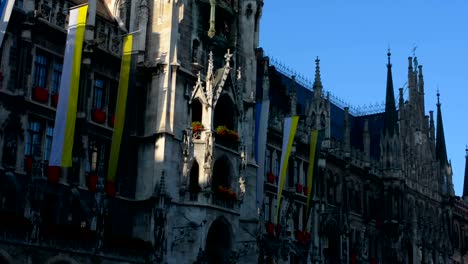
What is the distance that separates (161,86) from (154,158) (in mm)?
4322

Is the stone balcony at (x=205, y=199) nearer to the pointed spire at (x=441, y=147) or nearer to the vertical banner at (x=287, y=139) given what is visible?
the vertical banner at (x=287, y=139)

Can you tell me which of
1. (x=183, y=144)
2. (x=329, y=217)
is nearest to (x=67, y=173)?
(x=183, y=144)

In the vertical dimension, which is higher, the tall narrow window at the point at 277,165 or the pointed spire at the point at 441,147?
the pointed spire at the point at 441,147

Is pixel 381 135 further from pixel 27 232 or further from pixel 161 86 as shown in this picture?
pixel 27 232

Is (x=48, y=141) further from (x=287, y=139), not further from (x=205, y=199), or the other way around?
(x=287, y=139)

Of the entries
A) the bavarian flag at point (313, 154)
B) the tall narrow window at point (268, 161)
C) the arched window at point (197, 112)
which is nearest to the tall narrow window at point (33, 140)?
the arched window at point (197, 112)

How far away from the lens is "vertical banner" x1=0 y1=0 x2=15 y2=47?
117 feet

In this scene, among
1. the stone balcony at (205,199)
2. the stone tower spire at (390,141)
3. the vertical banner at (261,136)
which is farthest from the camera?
the stone tower spire at (390,141)

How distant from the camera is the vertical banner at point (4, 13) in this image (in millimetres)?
35750

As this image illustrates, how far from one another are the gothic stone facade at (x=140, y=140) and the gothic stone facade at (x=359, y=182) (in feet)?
19.2

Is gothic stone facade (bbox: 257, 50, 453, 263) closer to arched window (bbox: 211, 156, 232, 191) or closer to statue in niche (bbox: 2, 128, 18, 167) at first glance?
arched window (bbox: 211, 156, 232, 191)

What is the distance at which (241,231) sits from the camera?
155 ft

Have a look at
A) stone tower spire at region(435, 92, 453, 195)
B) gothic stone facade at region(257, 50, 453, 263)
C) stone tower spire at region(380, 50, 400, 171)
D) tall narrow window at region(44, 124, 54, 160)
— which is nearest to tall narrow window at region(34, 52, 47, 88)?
tall narrow window at region(44, 124, 54, 160)

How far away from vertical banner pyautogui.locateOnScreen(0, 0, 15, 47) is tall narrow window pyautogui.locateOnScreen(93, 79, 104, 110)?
7.64 metres
